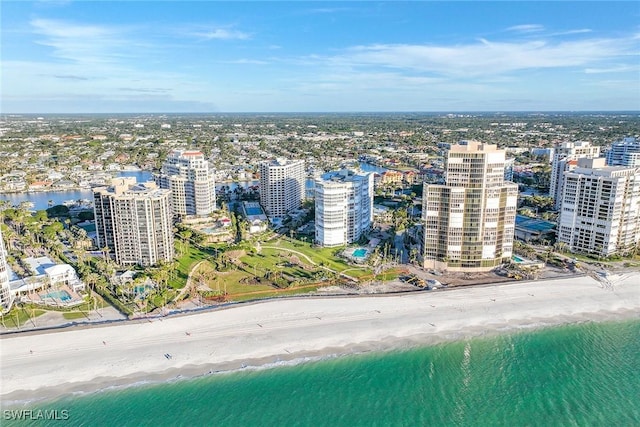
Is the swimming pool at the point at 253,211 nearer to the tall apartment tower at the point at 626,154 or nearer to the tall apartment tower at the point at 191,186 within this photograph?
the tall apartment tower at the point at 191,186

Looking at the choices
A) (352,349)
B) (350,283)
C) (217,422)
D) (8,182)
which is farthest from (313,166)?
(217,422)

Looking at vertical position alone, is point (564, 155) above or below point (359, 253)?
above

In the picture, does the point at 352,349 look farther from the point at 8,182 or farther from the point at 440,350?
the point at 8,182

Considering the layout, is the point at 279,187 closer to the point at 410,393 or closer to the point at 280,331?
the point at 280,331

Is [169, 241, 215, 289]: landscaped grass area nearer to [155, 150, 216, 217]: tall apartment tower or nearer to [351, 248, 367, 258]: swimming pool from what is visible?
[155, 150, 216, 217]: tall apartment tower

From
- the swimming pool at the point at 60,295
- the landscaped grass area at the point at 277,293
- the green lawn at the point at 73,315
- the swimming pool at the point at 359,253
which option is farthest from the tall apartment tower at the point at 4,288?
the swimming pool at the point at 359,253

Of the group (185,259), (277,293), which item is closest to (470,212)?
(277,293)
